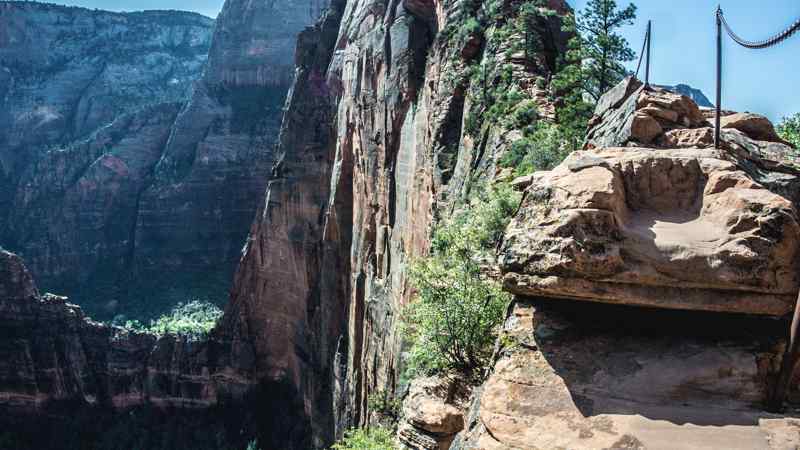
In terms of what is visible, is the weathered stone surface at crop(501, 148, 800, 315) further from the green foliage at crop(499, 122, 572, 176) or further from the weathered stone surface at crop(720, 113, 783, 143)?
the green foliage at crop(499, 122, 572, 176)

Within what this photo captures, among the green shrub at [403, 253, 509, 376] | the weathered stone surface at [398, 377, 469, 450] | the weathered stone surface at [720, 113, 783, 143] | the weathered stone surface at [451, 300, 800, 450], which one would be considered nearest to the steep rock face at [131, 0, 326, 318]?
the green shrub at [403, 253, 509, 376]

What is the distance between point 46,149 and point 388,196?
363ft

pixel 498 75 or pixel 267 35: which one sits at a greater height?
pixel 267 35

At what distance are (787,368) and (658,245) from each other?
188cm

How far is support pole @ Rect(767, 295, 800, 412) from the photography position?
6.68m

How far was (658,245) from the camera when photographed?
23.8 feet

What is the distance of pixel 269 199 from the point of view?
5344cm

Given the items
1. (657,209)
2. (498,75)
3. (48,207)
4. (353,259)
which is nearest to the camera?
(657,209)

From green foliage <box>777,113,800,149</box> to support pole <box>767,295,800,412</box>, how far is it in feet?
42.3

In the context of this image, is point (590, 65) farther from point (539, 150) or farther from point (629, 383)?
point (629, 383)

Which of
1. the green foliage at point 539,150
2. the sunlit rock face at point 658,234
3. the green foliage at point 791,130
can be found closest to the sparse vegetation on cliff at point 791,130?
the green foliage at point 791,130

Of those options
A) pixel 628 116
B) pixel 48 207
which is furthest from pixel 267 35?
pixel 628 116

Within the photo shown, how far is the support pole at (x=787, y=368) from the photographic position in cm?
668

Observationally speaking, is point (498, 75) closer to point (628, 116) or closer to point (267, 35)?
point (628, 116)
